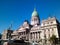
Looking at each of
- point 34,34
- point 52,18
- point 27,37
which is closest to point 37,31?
point 34,34

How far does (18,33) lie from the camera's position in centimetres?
7225

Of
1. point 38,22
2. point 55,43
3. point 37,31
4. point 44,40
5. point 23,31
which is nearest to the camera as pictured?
point 55,43

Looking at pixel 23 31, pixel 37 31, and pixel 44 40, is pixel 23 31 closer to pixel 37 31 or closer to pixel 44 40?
pixel 37 31

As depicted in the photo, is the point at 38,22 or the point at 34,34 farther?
the point at 38,22

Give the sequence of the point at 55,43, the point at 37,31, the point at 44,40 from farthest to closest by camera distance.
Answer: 1. the point at 37,31
2. the point at 44,40
3. the point at 55,43

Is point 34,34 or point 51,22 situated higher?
point 51,22

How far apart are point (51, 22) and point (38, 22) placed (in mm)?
23477

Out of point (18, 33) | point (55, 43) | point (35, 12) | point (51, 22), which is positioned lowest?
point (55, 43)

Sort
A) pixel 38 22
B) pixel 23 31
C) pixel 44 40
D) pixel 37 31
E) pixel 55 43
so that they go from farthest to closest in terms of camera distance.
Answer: pixel 38 22
pixel 23 31
pixel 37 31
pixel 44 40
pixel 55 43

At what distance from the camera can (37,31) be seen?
64.8 meters

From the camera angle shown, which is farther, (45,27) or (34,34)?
(34,34)

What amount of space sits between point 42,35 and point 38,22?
22227 millimetres

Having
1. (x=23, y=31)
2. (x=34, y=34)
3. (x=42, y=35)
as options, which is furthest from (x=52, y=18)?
(x=23, y=31)

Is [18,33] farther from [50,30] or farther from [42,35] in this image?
[50,30]
